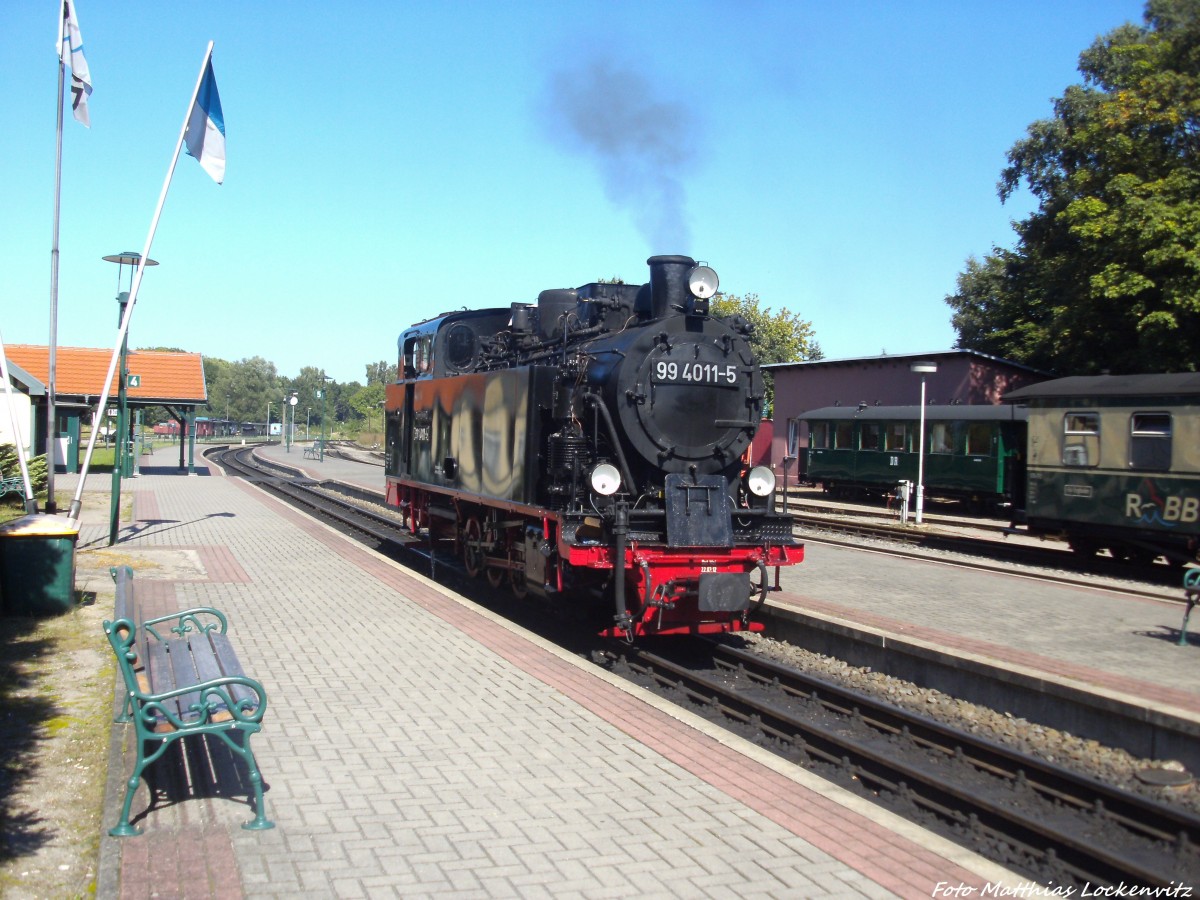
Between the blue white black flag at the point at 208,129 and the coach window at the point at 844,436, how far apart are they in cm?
1814

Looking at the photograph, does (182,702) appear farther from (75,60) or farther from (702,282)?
(75,60)

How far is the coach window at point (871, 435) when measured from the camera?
25656 millimetres

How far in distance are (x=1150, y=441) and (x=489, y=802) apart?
38.4ft

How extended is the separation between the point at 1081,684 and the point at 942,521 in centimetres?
1456

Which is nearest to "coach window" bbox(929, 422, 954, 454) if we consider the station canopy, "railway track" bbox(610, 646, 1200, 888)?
"railway track" bbox(610, 646, 1200, 888)

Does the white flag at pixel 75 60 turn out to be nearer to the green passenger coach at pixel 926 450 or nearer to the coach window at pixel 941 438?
the green passenger coach at pixel 926 450

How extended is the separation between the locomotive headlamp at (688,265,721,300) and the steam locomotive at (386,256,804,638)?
0.01 metres

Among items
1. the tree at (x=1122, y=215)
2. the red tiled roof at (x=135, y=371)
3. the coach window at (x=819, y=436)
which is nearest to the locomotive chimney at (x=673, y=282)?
the tree at (x=1122, y=215)

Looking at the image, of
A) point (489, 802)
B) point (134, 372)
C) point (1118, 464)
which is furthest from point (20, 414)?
point (1118, 464)

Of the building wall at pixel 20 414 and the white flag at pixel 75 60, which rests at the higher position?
the white flag at pixel 75 60

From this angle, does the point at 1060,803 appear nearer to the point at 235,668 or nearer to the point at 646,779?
the point at 646,779

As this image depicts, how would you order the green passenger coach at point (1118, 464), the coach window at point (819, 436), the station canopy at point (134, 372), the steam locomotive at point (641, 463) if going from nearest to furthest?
the steam locomotive at point (641, 463)
the green passenger coach at point (1118, 464)
the coach window at point (819, 436)
the station canopy at point (134, 372)

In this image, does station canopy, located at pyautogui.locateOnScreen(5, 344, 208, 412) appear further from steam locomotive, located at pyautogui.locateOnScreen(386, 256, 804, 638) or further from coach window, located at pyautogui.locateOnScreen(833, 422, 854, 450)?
steam locomotive, located at pyautogui.locateOnScreen(386, 256, 804, 638)

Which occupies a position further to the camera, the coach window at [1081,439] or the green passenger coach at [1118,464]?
the coach window at [1081,439]
